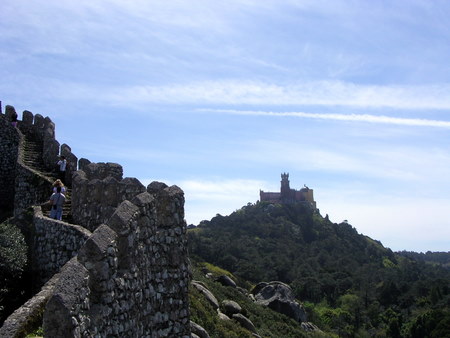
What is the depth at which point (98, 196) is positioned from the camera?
10359 mm

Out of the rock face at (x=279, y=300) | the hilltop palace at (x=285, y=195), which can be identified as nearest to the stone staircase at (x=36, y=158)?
the rock face at (x=279, y=300)

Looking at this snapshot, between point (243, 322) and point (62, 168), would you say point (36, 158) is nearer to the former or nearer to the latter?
point (62, 168)

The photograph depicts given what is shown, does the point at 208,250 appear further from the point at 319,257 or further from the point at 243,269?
the point at 319,257

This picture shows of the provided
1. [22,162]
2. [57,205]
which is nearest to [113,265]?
[57,205]

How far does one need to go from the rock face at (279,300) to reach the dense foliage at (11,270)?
3092cm

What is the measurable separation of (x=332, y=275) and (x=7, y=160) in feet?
256

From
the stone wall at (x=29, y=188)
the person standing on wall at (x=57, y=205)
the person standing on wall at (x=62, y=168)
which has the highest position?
the person standing on wall at (x=62, y=168)

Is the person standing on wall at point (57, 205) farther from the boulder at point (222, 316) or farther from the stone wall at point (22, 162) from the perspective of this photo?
the boulder at point (222, 316)

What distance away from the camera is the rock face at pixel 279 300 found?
40.1 meters

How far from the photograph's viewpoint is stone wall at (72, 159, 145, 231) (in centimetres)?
940

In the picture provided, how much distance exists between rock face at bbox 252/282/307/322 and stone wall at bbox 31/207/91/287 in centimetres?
3053

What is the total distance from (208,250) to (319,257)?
39.4 metres

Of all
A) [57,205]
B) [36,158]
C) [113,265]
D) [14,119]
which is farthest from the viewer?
[14,119]

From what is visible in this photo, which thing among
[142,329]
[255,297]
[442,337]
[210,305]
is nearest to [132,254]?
[142,329]
